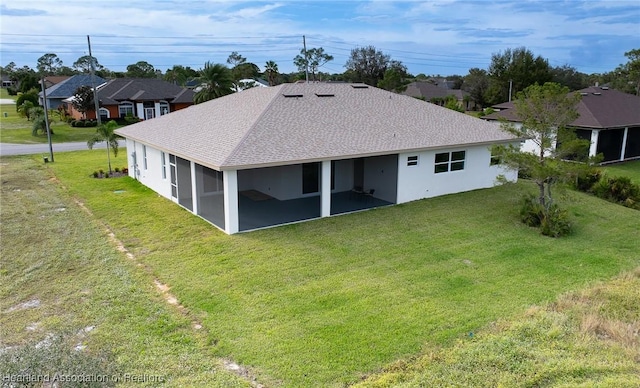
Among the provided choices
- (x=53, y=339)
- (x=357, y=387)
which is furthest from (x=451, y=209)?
(x=53, y=339)

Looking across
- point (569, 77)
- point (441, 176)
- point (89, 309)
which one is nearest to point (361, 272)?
point (89, 309)

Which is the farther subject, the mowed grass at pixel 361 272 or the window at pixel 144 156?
the window at pixel 144 156

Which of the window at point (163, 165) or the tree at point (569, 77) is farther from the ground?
the tree at point (569, 77)

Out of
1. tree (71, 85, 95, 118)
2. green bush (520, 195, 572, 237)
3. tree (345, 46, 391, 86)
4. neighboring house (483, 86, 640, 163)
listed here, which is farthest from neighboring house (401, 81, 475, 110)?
green bush (520, 195, 572, 237)

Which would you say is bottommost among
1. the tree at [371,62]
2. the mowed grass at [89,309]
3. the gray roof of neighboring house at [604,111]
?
the mowed grass at [89,309]

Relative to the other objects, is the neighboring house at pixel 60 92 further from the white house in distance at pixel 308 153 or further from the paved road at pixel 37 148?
the white house in distance at pixel 308 153

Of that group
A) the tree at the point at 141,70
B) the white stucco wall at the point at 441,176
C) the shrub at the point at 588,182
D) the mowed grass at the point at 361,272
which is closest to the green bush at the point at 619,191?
the shrub at the point at 588,182

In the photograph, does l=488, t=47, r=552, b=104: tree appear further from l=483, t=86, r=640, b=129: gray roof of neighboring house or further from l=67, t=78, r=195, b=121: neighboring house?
l=67, t=78, r=195, b=121: neighboring house
